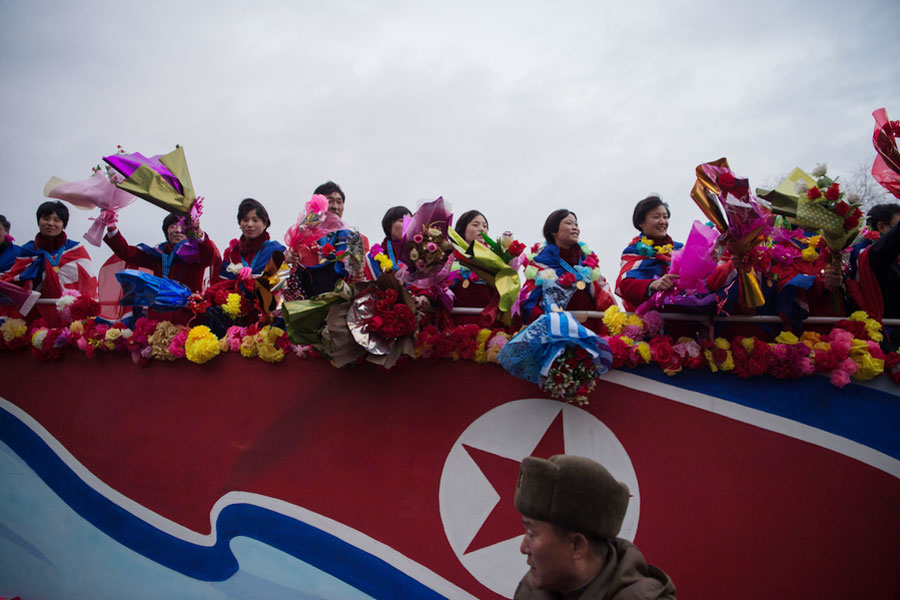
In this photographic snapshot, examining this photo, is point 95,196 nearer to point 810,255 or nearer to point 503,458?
point 503,458

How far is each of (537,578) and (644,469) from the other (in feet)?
5.95

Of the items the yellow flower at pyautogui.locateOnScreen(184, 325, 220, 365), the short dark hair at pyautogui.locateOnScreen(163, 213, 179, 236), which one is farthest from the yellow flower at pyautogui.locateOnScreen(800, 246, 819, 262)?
the short dark hair at pyautogui.locateOnScreen(163, 213, 179, 236)

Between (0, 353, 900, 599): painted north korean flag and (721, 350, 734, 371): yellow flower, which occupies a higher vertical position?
(721, 350, 734, 371): yellow flower

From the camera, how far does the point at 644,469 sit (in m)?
3.51

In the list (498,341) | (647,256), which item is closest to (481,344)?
(498,341)

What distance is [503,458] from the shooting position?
367cm

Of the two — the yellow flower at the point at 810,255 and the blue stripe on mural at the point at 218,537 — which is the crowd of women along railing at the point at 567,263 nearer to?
the yellow flower at the point at 810,255

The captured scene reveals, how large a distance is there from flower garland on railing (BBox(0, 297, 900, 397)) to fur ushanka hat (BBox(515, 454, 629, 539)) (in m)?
1.47

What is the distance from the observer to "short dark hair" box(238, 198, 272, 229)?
4988mm

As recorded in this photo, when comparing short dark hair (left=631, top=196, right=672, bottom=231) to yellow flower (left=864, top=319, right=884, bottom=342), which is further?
short dark hair (left=631, top=196, right=672, bottom=231)

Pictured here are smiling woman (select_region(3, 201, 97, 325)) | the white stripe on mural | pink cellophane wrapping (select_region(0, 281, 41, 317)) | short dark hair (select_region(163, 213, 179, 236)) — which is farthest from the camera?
short dark hair (select_region(163, 213, 179, 236))

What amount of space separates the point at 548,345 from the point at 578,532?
1.52m

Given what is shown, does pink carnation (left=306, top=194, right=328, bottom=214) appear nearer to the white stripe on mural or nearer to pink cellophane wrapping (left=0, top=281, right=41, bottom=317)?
the white stripe on mural

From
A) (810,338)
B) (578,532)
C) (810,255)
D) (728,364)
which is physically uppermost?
(810,255)
